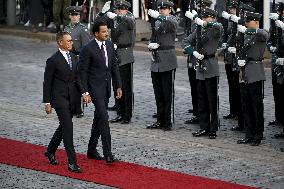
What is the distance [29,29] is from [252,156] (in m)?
14.7

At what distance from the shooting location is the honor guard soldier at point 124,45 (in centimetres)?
1591

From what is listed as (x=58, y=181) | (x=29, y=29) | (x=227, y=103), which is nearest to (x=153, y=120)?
(x=227, y=103)

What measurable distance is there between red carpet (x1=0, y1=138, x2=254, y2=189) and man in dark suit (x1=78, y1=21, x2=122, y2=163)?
0.29 meters

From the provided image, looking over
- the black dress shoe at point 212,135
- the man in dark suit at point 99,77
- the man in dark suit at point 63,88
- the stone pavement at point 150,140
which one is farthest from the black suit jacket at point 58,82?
the black dress shoe at point 212,135

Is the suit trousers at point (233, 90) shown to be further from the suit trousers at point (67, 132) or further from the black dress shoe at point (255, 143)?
the suit trousers at point (67, 132)

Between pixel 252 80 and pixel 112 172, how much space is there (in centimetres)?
301

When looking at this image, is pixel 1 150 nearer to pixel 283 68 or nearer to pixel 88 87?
pixel 88 87

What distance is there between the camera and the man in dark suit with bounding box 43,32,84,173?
12.7m

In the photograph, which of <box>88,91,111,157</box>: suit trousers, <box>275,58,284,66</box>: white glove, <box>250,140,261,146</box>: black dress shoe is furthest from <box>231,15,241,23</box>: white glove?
<box>88,91,111,157</box>: suit trousers

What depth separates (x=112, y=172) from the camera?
41.5ft

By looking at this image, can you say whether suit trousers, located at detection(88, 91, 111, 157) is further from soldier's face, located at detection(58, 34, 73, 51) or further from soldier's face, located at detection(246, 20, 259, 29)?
soldier's face, located at detection(246, 20, 259, 29)

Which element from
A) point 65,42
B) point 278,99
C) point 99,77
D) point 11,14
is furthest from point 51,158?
point 11,14

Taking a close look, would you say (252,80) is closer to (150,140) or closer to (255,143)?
(255,143)

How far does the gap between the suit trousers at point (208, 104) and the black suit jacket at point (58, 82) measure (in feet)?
9.72
